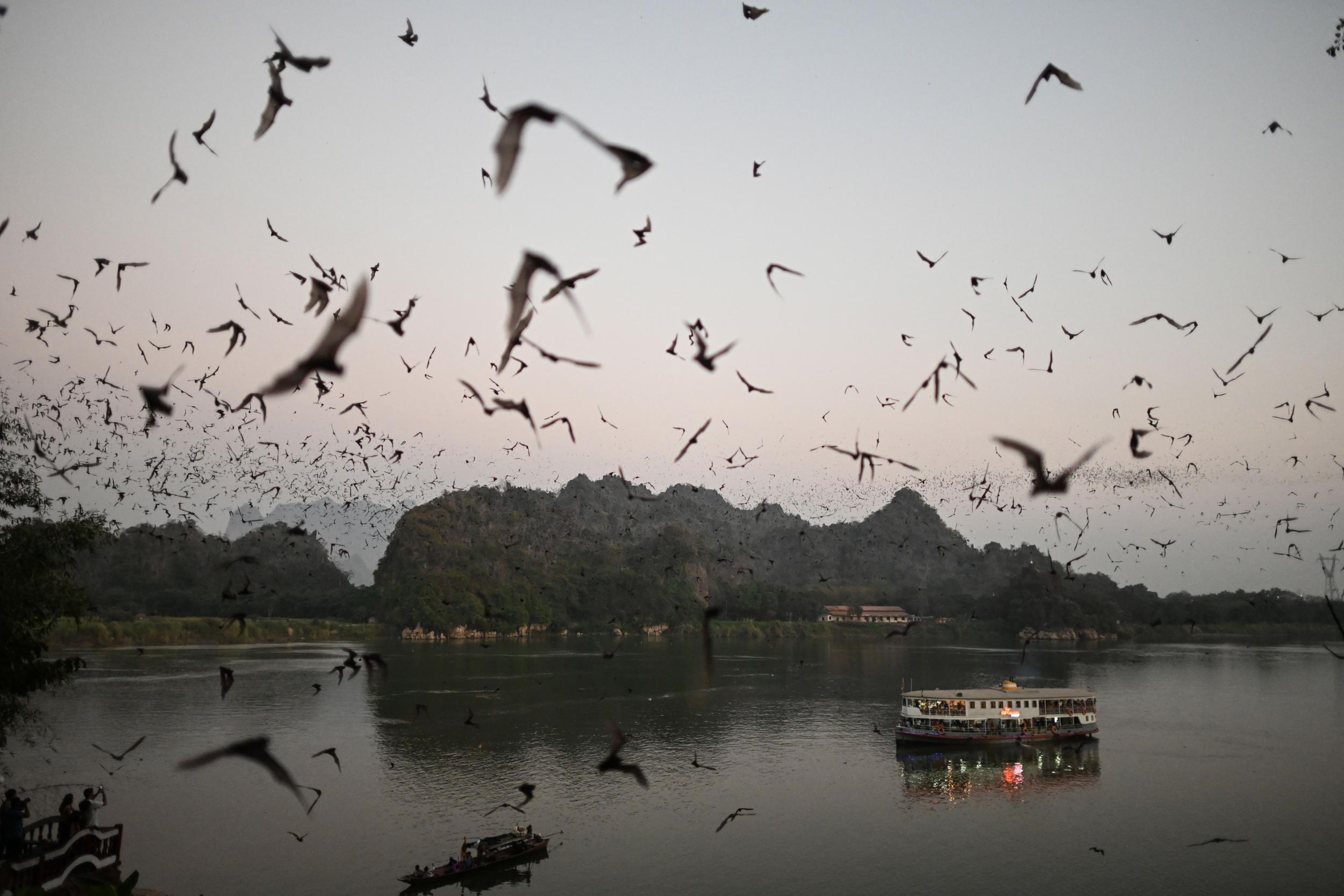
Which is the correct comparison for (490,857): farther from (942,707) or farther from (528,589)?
(528,589)

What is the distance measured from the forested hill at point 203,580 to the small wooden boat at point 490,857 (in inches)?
2552

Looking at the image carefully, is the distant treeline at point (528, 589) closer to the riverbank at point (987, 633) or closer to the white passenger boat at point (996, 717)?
the riverbank at point (987, 633)

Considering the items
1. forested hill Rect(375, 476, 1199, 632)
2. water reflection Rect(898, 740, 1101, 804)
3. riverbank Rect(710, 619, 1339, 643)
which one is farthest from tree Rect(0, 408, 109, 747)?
riverbank Rect(710, 619, 1339, 643)

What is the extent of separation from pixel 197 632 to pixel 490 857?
7439 centimetres

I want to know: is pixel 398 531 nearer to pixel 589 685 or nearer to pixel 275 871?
pixel 589 685

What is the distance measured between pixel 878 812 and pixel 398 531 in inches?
3215

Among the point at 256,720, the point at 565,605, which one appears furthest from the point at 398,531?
the point at 256,720

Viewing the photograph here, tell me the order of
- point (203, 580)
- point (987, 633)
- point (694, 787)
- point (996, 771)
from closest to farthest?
point (694, 787) < point (996, 771) < point (203, 580) < point (987, 633)

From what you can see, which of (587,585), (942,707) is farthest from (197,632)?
(942,707)

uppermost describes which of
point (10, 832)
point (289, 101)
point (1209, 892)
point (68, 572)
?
point (289, 101)

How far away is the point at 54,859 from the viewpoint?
1436 centimetres

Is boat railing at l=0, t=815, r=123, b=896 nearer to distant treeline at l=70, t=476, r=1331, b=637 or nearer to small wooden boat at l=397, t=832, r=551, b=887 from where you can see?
small wooden boat at l=397, t=832, r=551, b=887

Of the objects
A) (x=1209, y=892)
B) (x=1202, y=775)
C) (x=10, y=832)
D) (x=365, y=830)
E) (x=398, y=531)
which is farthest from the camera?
(x=398, y=531)

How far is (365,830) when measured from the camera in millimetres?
29469
